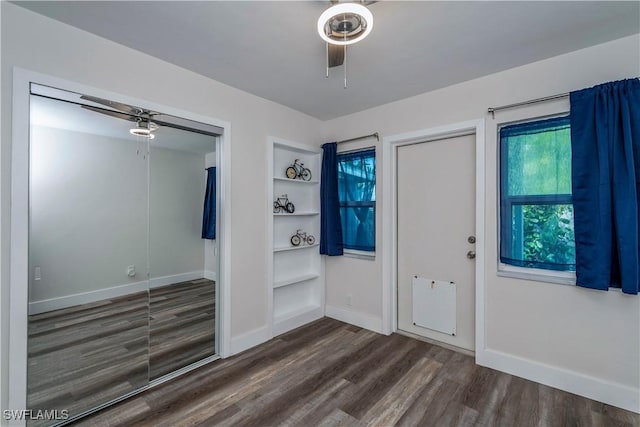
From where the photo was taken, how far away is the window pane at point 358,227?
3.34 m

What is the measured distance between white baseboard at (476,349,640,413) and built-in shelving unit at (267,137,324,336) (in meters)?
1.94

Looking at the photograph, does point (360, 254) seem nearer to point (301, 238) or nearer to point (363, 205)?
point (363, 205)

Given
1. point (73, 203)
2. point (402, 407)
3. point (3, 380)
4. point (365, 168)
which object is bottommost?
point (402, 407)

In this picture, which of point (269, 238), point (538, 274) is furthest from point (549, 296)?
point (269, 238)

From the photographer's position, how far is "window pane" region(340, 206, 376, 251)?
131 inches

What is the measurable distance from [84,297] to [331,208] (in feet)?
7.97

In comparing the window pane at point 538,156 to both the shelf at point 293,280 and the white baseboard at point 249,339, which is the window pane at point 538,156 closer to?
the shelf at point 293,280

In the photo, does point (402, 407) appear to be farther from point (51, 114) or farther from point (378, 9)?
point (51, 114)

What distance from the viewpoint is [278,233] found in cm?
342

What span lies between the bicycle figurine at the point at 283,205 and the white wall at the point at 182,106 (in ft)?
0.87

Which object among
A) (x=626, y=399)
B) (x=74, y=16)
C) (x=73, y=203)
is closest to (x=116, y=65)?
(x=74, y=16)

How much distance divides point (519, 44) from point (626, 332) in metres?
2.17

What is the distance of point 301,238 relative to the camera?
11.8ft

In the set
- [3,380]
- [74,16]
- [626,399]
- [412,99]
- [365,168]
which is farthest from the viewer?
[365,168]
